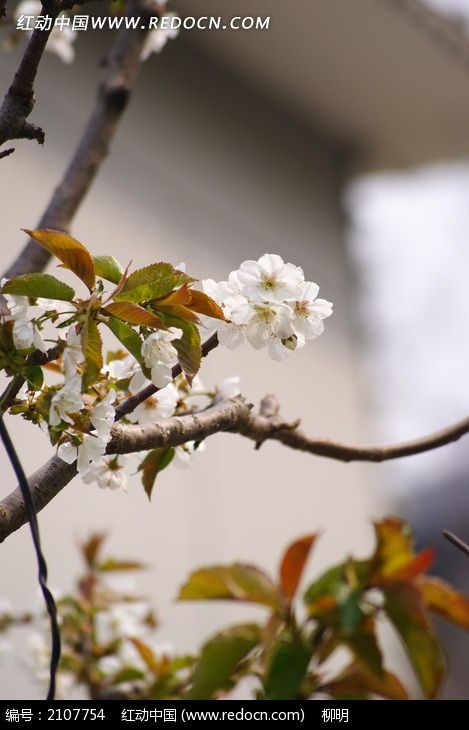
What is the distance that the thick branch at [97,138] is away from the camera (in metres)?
0.84

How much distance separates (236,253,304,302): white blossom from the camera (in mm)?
511

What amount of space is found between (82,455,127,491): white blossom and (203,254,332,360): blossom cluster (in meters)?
0.12

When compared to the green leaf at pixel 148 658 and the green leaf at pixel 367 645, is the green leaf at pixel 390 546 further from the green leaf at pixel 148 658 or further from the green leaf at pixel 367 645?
the green leaf at pixel 148 658

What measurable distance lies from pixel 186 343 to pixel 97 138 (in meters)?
0.49

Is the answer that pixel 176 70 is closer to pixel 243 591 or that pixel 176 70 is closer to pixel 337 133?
pixel 337 133

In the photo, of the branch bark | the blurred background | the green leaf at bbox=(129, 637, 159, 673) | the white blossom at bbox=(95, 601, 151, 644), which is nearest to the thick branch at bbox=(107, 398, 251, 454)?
the branch bark

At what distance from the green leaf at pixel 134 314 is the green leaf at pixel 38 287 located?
0.03 meters

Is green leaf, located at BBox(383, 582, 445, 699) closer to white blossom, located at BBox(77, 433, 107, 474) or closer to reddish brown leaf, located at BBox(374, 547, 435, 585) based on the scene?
reddish brown leaf, located at BBox(374, 547, 435, 585)

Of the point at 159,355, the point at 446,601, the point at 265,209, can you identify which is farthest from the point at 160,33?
the point at 265,209

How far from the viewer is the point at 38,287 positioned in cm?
49

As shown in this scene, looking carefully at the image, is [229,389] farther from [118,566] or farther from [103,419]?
[118,566]

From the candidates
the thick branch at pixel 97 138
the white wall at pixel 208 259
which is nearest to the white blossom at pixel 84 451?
the thick branch at pixel 97 138

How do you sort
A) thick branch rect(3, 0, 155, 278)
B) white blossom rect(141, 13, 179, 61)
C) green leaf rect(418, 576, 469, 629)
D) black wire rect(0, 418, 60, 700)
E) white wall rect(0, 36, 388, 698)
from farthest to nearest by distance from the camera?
white wall rect(0, 36, 388, 698) → white blossom rect(141, 13, 179, 61) → thick branch rect(3, 0, 155, 278) → green leaf rect(418, 576, 469, 629) → black wire rect(0, 418, 60, 700)

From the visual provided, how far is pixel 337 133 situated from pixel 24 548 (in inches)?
97.2
